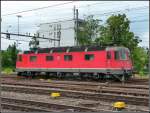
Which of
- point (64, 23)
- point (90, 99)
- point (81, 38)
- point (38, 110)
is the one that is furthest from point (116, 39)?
point (64, 23)

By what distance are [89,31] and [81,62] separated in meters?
17.3

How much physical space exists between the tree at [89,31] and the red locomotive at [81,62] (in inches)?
486

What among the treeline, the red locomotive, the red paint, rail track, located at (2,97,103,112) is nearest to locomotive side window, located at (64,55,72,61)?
the red locomotive

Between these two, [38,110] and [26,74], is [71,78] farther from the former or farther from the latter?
[38,110]

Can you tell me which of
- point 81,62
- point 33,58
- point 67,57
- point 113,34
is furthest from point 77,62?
point 113,34

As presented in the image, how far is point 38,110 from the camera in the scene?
12422mm

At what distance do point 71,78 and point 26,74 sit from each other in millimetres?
5177

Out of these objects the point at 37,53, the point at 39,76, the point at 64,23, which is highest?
the point at 64,23

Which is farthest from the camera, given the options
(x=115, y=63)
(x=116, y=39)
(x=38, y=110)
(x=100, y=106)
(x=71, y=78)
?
(x=116, y=39)

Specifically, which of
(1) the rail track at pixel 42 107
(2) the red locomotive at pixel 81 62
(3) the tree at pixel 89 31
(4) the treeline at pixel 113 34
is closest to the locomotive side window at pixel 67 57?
(2) the red locomotive at pixel 81 62

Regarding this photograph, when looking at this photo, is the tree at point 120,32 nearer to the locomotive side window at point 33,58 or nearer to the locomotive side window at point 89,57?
the locomotive side window at point 33,58

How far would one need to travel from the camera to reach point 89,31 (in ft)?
149

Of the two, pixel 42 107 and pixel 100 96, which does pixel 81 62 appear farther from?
pixel 42 107

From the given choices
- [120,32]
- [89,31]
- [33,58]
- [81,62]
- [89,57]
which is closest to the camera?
[89,57]
